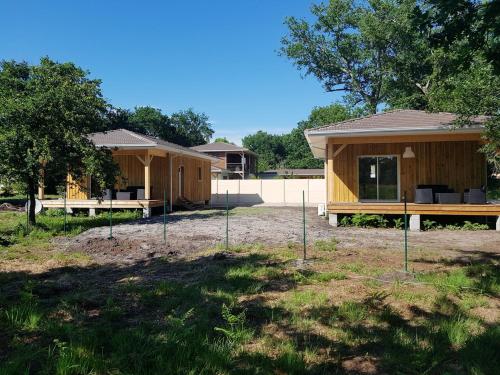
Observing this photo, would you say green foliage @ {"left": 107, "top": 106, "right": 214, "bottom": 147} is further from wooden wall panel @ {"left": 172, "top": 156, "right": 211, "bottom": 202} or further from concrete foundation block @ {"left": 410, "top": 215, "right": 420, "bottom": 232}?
concrete foundation block @ {"left": 410, "top": 215, "right": 420, "bottom": 232}

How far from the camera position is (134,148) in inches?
742

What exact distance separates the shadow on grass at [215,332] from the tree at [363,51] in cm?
3041

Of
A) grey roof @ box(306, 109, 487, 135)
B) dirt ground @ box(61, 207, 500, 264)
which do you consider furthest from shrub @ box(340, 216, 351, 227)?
grey roof @ box(306, 109, 487, 135)

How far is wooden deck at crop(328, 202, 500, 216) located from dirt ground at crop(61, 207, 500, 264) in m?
0.78

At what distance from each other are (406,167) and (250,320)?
1243 centimetres

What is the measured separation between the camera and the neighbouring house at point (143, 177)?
1867 centimetres

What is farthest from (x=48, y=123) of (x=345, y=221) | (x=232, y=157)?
(x=232, y=157)

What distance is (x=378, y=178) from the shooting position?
1593 cm

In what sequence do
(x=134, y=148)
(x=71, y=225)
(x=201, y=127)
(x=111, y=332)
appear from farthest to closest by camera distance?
(x=201, y=127)
(x=134, y=148)
(x=71, y=225)
(x=111, y=332)

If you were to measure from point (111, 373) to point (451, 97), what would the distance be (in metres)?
10.6

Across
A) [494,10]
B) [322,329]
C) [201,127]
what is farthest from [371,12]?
[201,127]

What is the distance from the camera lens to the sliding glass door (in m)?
15.8

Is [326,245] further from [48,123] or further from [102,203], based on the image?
[102,203]

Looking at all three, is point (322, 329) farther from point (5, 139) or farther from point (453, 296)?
point (5, 139)
